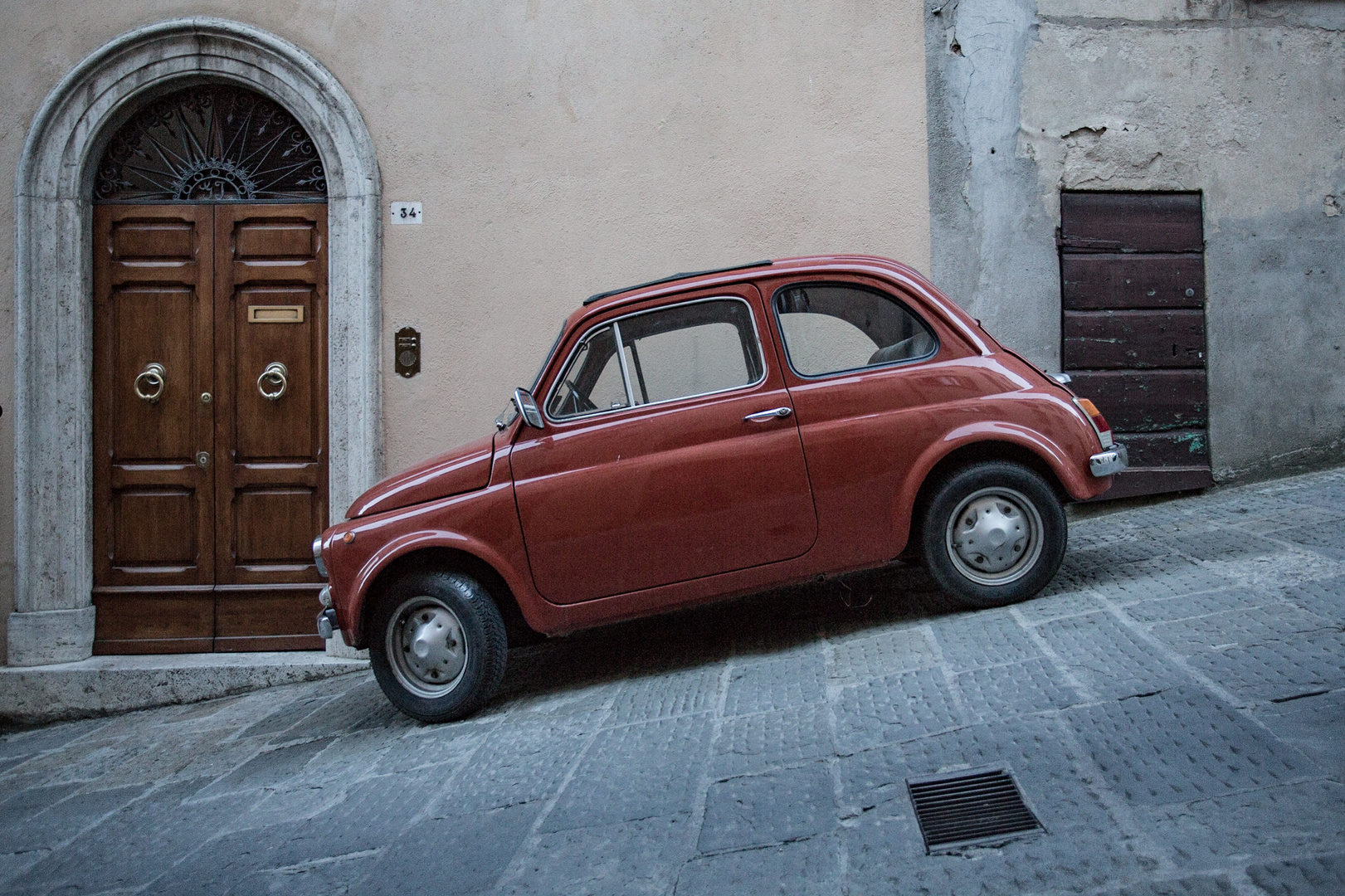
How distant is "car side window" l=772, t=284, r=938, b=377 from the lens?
4328mm

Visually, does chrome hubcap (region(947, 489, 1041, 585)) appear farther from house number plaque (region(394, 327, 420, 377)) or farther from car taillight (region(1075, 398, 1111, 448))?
house number plaque (region(394, 327, 420, 377))

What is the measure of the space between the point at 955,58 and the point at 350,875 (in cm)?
576

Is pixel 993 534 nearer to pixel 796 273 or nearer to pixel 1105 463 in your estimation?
pixel 1105 463

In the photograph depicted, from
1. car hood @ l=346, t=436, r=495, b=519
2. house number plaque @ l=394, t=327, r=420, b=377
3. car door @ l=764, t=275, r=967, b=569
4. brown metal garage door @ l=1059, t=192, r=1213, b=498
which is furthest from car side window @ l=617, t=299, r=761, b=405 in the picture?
brown metal garage door @ l=1059, t=192, r=1213, b=498

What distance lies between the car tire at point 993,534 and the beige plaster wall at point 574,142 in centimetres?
251

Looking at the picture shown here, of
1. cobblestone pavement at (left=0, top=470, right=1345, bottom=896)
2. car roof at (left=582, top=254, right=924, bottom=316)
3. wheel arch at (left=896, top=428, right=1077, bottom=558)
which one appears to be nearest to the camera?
cobblestone pavement at (left=0, top=470, right=1345, bottom=896)

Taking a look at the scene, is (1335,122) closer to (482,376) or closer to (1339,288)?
(1339,288)

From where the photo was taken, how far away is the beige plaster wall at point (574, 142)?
247 inches

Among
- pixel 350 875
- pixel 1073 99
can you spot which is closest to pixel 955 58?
pixel 1073 99

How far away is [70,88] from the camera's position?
618cm

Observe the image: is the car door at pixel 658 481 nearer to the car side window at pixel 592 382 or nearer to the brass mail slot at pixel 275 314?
the car side window at pixel 592 382

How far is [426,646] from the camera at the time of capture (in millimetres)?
→ 4254

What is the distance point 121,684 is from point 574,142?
4.41m

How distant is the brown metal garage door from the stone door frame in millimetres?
4498
